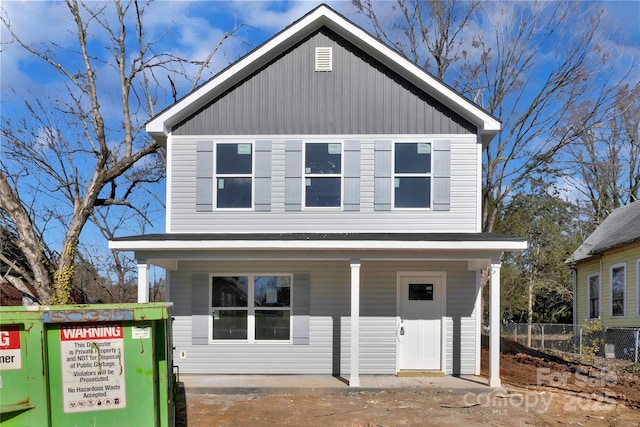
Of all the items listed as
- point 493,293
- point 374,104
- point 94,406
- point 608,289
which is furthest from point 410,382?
point 608,289

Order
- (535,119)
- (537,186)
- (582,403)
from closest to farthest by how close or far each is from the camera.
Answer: (582,403) → (535,119) → (537,186)

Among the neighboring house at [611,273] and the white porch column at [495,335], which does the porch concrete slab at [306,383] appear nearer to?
the white porch column at [495,335]

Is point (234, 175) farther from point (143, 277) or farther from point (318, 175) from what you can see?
point (143, 277)

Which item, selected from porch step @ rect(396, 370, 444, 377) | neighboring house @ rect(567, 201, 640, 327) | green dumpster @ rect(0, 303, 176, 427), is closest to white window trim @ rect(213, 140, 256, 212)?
porch step @ rect(396, 370, 444, 377)

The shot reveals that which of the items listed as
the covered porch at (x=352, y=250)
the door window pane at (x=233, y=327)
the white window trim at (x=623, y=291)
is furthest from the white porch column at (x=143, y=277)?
the white window trim at (x=623, y=291)

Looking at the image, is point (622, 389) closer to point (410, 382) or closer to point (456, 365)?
point (456, 365)

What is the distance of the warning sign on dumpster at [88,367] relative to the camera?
5.35m

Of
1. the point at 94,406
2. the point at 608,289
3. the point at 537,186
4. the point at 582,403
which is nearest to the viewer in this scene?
the point at 94,406

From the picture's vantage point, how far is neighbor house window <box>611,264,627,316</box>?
16.1m

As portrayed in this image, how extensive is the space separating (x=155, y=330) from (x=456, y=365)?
721 cm

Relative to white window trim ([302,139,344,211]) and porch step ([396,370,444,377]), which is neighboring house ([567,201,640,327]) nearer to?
porch step ([396,370,444,377])

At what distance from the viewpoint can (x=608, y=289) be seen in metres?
17.2

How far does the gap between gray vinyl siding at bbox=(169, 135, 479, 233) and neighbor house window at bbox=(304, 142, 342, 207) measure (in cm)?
16

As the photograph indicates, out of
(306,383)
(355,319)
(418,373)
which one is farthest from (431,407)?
(306,383)
